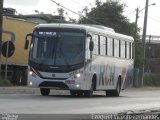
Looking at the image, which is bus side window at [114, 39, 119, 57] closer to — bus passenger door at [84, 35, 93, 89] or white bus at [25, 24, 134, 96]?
white bus at [25, 24, 134, 96]

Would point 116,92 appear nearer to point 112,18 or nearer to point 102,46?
point 102,46

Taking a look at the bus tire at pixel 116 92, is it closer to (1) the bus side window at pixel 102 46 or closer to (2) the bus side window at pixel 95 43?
(1) the bus side window at pixel 102 46

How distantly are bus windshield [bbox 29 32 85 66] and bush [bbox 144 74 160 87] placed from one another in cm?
4339

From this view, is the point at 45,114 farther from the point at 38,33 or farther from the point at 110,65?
the point at 110,65

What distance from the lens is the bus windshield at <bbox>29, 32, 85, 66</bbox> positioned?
2903cm

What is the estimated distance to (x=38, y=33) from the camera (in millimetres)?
29531

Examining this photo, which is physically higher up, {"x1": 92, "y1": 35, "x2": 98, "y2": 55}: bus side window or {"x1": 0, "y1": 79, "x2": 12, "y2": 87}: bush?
{"x1": 92, "y1": 35, "x2": 98, "y2": 55}: bus side window

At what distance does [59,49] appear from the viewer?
2900 cm

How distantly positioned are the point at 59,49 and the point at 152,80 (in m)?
46.8

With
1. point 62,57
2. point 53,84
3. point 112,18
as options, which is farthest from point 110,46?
point 112,18

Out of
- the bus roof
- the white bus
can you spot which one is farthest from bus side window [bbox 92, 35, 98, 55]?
the bus roof

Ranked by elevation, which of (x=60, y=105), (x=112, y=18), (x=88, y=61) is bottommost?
(x=60, y=105)

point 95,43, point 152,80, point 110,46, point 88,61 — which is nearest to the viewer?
point 88,61

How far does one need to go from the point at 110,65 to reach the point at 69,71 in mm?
5610
